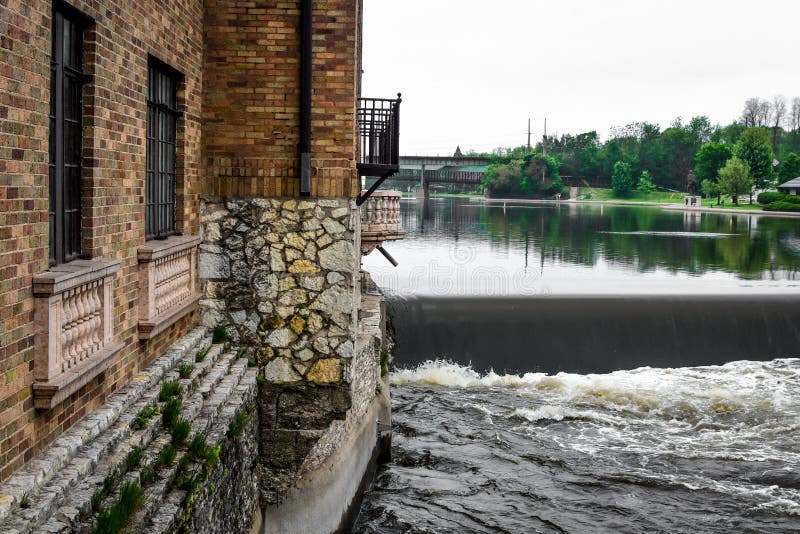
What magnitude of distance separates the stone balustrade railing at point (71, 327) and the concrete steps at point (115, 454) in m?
0.33

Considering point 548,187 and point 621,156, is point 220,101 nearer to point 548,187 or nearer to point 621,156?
point 548,187

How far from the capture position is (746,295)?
2209 centimetres

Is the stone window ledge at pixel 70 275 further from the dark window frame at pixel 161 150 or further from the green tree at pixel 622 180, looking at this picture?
the green tree at pixel 622 180

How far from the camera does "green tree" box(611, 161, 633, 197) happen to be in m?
112

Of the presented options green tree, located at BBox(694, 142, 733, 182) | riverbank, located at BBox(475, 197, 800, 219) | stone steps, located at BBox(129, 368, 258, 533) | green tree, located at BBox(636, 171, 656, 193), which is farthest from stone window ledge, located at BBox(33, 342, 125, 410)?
green tree, located at BBox(636, 171, 656, 193)

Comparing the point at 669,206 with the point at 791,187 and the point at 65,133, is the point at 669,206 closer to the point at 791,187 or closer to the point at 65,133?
the point at 791,187

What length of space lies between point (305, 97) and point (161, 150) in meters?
1.48

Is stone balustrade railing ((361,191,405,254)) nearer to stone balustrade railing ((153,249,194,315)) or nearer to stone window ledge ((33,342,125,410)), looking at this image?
stone balustrade railing ((153,249,194,315))

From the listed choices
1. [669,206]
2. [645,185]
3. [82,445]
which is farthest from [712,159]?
[82,445]

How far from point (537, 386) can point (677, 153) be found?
112654 mm

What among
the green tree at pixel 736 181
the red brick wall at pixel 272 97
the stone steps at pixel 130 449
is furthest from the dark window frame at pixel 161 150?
the green tree at pixel 736 181

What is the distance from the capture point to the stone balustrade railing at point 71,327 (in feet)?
16.6

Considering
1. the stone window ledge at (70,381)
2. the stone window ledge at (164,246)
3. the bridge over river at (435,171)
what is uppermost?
the bridge over river at (435,171)

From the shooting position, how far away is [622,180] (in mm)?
111500
